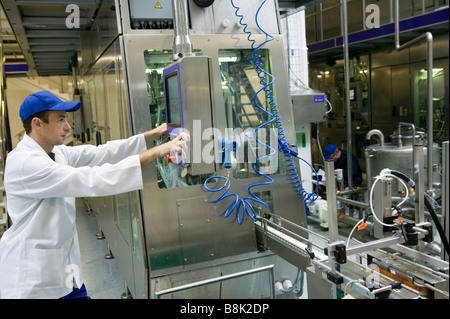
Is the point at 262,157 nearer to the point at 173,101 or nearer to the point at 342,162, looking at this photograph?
the point at 173,101

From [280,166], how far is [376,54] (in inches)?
191

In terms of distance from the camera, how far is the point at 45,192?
1909mm

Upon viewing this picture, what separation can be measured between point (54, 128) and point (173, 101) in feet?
2.06

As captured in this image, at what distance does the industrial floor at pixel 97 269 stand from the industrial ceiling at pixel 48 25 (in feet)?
8.08

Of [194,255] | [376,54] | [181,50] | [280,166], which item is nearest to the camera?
[181,50]

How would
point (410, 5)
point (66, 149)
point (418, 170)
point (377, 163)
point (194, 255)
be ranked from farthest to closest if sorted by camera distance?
point (410, 5)
point (377, 163)
point (194, 255)
point (66, 149)
point (418, 170)

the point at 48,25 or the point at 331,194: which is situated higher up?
the point at 48,25

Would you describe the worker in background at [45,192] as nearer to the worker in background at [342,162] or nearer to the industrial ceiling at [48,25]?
the industrial ceiling at [48,25]

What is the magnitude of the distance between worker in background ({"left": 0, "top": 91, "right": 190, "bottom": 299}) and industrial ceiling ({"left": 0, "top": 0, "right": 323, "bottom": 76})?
1613 millimetres

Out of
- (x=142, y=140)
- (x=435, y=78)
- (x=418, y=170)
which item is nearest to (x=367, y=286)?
(x=418, y=170)

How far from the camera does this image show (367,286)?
154cm
